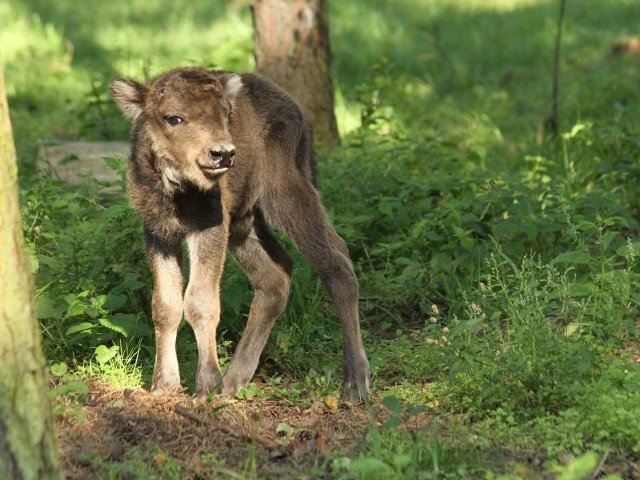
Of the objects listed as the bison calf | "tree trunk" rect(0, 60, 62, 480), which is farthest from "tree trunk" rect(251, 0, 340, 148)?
"tree trunk" rect(0, 60, 62, 480)

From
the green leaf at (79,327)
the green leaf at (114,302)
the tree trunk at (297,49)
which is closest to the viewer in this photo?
the green leaf at (79,327)

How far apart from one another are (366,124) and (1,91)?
19.0ft

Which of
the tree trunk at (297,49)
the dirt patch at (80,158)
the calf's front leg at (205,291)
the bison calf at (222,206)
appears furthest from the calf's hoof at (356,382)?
the tree trunk at (297,49)

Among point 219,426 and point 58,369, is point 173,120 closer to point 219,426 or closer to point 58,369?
point 58,369

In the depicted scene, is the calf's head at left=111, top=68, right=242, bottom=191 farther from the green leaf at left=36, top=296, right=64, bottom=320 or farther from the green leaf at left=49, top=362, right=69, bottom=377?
the green leaf at left=49, top=362, right=69, bottom=377

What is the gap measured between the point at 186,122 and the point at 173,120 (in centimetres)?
8

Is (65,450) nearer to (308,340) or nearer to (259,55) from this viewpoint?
(308,340)

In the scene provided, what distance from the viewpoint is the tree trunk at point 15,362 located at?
13.5 ft

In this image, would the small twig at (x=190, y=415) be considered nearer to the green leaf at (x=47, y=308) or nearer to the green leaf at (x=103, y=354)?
the green leaf at (x=103, y=354)

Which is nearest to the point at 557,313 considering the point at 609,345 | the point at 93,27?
the point at 609,345

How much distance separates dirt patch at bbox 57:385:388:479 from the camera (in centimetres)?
489

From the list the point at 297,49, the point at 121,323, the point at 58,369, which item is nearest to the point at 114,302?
the point at 121,323

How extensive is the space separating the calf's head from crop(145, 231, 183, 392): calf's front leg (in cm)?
41

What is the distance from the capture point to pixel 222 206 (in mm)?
6086
